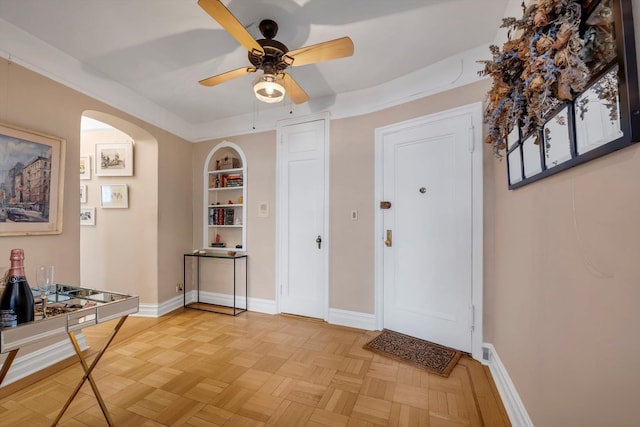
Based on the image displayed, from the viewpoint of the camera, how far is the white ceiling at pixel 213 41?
1888 millimetres

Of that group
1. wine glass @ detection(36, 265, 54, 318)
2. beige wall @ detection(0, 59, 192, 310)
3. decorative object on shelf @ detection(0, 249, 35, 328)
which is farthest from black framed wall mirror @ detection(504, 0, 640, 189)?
beige wall @ detection(0, 59, 192, 310)

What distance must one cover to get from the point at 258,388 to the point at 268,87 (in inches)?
88.8

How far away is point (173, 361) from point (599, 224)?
9.85ft

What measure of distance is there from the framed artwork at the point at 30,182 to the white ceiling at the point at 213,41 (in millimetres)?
639

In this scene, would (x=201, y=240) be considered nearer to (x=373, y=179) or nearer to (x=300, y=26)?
(x=373, y=179)

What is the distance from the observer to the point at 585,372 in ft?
3.16

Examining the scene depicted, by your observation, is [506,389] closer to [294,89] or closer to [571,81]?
[571,81]

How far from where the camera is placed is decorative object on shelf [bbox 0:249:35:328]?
1132 mm

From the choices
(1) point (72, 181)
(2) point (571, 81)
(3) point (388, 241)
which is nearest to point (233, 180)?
(1) point (72, 181)

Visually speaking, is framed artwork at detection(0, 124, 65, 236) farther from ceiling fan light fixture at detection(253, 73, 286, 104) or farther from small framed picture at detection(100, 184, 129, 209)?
ceiling fan light fixture at detection(253, 73, 286, 104)

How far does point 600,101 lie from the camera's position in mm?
838

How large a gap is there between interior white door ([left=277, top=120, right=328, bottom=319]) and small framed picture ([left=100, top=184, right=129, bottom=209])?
2.12 m

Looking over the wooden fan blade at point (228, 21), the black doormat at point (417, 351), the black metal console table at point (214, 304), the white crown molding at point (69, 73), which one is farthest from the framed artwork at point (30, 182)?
the black doormat at point (417, 351)

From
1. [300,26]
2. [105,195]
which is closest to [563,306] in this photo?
[300,26]
